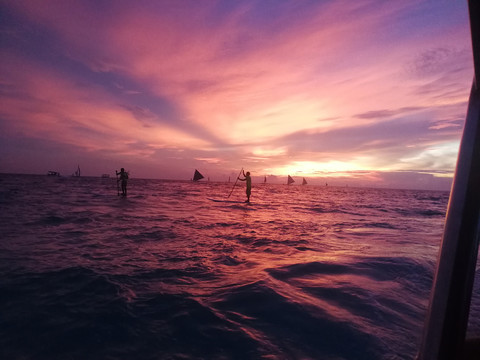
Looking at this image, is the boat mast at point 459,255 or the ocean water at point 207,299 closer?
the boat mast at point 459,255

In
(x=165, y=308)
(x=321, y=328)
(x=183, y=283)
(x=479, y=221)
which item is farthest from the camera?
(x=183, y=283)

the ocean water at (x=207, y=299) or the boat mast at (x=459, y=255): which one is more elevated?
the boat mast at (x=459, y=255)

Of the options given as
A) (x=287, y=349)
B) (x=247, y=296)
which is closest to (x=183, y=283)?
(x=247, y=296)

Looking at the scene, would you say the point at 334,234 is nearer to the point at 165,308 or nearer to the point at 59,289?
the point at 165,308

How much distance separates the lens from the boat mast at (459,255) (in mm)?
928

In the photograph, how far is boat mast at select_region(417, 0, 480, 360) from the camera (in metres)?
0.93

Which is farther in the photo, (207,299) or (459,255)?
(207,299)

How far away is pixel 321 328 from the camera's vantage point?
123 inches

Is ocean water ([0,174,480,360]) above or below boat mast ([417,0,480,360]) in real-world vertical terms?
below

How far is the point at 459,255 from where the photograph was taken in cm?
94

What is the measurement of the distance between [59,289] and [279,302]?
11.5 ft

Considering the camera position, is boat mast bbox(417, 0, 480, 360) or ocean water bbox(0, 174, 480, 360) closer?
boat mast bbox(417, 0, 480, 360)

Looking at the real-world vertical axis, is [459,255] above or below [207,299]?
above

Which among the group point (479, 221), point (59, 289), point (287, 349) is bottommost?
point (59, 289)
